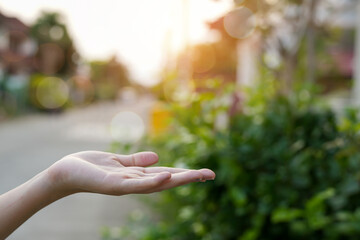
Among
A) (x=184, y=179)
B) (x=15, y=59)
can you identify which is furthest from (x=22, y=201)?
(x=15, y=59)

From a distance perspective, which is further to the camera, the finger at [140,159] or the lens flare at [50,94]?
the lens flare at [50,94]

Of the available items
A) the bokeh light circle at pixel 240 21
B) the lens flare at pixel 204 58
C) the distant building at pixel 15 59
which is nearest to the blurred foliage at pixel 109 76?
the distant building at pixel 15 59

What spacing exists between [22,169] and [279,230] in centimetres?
669

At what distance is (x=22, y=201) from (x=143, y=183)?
328 millimetres

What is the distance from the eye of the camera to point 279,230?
97.0 inches

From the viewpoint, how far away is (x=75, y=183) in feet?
3.66

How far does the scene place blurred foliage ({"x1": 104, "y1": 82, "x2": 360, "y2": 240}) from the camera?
229cm

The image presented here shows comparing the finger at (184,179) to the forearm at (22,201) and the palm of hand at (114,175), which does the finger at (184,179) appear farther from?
the forearm at (22,201)

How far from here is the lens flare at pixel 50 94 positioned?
26.4 meters

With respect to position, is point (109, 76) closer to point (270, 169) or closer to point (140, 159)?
point (270, 169)

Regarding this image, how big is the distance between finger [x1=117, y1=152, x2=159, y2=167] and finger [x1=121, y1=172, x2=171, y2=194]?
8.2 inches

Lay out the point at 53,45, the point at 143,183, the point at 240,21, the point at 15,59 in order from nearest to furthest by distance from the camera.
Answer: the point at 143,183 < the point at 240,21 < the point at 15,59 < the point at 53,45

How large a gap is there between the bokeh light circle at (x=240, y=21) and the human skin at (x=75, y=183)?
92.7 inches

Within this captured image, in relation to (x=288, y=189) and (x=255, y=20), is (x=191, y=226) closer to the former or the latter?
(x=288, y=189)
